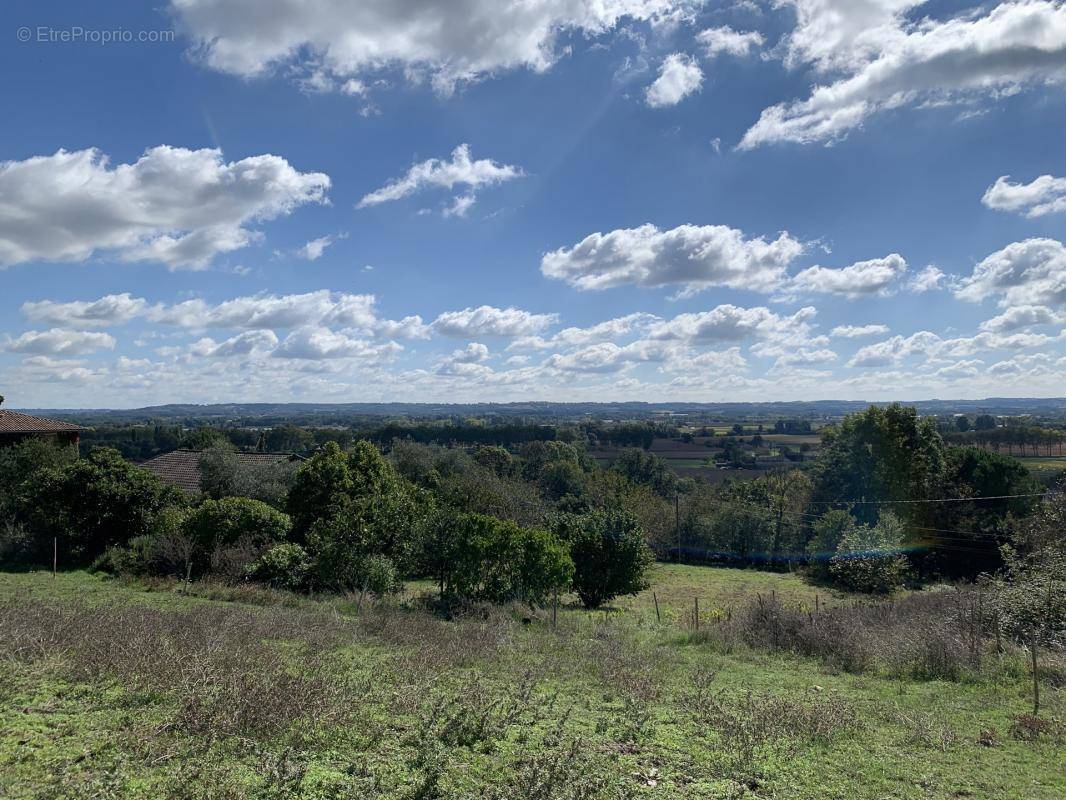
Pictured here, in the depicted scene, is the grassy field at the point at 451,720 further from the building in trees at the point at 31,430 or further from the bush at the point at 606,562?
the building in trees at the point at 31,430

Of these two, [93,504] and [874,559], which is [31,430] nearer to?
[93,504]

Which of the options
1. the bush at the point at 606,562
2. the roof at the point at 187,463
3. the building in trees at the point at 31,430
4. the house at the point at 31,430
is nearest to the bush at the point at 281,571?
the bush at the point at 606,562

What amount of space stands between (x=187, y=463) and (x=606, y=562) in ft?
89.5

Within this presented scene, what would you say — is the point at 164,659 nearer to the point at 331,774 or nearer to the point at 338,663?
the point at 338,663

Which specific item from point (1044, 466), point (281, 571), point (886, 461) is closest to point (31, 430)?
point (281, 571)

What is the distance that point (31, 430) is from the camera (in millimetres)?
32875

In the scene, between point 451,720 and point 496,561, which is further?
point 496,561

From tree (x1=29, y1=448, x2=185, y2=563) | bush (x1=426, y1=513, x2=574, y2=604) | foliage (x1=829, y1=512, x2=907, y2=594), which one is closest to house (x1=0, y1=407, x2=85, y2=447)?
tree (x1=29, y1=448, x2=185, y2=563)

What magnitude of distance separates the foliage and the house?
39108 millimetres

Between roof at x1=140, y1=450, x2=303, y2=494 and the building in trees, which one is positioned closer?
the building in trees

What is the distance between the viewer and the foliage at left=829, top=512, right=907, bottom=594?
94.9ft

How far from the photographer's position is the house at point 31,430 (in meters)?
31.8

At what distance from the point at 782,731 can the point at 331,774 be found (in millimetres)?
4832

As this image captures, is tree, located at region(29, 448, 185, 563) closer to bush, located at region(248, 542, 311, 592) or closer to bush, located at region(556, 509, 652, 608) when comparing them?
bush, located at region(248, 542, 311, 592)
